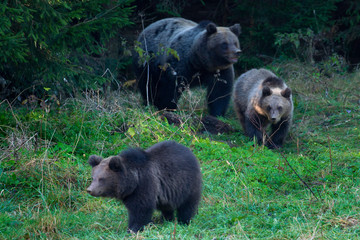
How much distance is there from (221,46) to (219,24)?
544 centimetres

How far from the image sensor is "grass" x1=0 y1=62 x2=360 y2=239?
5.11 metres

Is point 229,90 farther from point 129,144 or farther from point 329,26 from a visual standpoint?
point 329,26

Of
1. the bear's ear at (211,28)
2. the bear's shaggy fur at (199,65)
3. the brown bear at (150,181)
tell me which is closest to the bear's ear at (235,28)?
the bear's shaggy fur at (199,65)

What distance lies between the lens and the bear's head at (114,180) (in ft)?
15.9

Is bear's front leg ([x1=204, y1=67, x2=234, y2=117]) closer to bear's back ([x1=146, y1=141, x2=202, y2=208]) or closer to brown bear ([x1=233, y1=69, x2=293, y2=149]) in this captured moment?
brown bear ([x1=233, y1=69, x2=293, y2=149])

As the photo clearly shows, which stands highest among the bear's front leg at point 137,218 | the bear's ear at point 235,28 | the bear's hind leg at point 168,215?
the bear's front leg at point 137,218

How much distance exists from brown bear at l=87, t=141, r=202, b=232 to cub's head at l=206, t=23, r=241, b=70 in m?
5.68

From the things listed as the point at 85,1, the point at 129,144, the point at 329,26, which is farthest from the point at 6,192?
the point at 329,26

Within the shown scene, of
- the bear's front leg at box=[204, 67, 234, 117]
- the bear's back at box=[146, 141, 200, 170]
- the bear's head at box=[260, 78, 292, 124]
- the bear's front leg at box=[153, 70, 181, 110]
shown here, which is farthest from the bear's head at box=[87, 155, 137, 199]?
the bear's front leg at box=[204, 67, 234, 117]

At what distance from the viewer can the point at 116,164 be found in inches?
190

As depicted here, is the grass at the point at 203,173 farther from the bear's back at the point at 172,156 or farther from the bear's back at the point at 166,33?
the bear's back at the point at 166,33

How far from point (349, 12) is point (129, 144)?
972 cm

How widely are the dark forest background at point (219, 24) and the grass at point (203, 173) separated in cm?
63

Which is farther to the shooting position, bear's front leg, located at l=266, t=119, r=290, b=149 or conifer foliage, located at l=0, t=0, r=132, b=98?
bear's front leg, located at l=266, t=119, r=290, b=149
